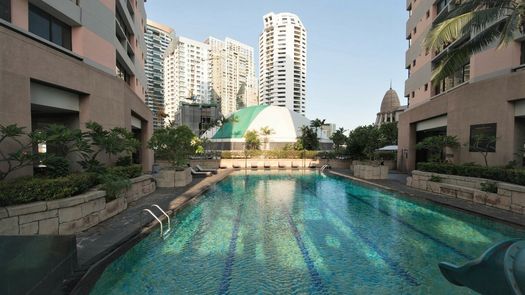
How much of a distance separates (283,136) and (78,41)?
4430 centimetres

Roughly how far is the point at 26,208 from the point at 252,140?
42043 millimetres

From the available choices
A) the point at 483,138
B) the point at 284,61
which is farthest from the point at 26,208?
the point at 284,61

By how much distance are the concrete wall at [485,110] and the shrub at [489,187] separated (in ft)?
10.7

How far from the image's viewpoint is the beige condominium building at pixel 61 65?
863 cm

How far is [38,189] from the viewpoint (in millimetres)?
7016

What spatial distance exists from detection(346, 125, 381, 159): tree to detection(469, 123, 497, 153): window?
31.8ft

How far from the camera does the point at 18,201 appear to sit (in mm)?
6652

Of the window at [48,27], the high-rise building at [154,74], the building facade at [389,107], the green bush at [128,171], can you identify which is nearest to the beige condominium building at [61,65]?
the window at [48,27]

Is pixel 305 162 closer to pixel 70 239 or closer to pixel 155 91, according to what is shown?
pixel 70 239

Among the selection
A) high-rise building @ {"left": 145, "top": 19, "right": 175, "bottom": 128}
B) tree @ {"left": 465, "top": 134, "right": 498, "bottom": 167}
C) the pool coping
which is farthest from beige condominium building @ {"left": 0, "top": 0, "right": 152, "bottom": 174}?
high-rise building @ {"left": 145, "top": 19, "right": 175, "bottom": 128}

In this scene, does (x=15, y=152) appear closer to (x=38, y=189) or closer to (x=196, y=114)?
(x=38, y=189)

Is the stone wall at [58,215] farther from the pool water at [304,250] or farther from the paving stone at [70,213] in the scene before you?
the pool water at [304,250]

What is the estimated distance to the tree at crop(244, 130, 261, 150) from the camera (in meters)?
48.3

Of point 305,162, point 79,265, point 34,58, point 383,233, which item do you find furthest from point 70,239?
point 305,162
